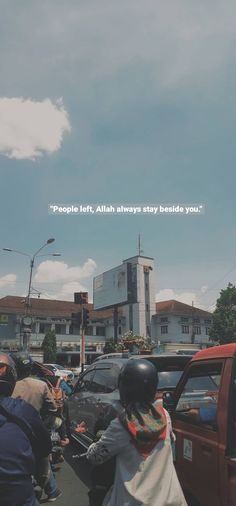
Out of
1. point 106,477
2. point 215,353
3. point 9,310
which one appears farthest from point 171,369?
point 9,310

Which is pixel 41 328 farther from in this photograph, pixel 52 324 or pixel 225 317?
pixel 225 317

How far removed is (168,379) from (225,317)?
4745cm

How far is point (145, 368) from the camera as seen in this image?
2641mm

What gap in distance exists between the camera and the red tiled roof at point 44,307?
61.3 metres

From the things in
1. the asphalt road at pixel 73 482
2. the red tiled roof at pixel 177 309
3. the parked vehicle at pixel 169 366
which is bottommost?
the asphalt road at pixel 73 482

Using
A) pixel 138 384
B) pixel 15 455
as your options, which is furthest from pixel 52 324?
pixel 15 455

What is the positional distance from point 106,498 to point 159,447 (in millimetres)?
418

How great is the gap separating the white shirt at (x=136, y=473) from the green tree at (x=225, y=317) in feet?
166

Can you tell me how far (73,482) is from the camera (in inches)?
248

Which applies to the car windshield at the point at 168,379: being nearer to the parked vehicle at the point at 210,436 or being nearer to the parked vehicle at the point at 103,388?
the parked vehicle at the point at 103,388

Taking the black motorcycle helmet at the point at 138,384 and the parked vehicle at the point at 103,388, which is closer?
the black motorcycle helmet at the point at 138,384

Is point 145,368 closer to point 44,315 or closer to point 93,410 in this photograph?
point 93,410

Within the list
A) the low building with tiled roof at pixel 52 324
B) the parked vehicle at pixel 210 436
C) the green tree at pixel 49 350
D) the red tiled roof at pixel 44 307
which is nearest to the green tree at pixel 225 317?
the low building with tiled roof at pixel 52 324

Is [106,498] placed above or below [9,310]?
below
